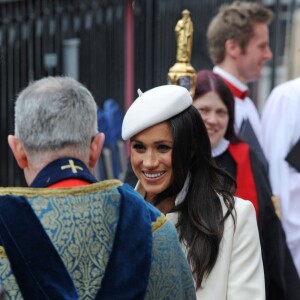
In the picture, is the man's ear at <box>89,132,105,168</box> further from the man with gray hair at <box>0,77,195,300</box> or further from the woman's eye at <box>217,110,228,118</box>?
the woman's eye at <box>217,110,228,118</box>

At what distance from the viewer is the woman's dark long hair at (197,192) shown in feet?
11.0

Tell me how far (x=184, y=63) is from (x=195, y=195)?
1.26 m

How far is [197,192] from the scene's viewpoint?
3.47m

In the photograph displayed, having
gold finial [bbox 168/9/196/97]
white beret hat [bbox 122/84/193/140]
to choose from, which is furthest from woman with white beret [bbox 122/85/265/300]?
gold finial [bbox 168/9/196/97]

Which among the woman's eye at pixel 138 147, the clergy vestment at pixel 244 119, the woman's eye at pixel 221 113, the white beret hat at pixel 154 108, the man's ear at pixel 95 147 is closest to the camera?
the man's ear at pixel 95 147

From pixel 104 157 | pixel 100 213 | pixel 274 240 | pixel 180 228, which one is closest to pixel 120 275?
pixel 100 213

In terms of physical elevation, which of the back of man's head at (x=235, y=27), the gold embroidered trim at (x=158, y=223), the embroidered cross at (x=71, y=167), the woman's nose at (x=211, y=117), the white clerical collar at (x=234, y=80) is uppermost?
the back of man's head at (x=235, y=27)

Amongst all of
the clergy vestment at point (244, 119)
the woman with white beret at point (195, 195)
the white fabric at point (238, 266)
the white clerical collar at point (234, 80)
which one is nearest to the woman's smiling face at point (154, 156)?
the woman with white beret at point (195, 195)

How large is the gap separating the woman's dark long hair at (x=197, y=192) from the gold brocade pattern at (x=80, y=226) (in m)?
0.65

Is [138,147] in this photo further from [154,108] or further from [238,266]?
[238,266]

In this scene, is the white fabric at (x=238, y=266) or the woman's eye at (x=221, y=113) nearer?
the white fabric at (x=238, y=266)

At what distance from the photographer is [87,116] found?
2875 millimetres

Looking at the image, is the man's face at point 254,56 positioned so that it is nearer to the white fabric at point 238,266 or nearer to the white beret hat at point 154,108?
the white beret hat at point 154,108

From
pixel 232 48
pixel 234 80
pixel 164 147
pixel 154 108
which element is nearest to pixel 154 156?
pixel 164 147
